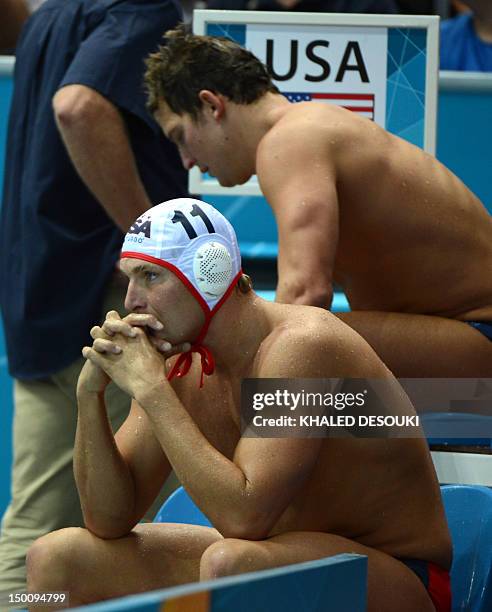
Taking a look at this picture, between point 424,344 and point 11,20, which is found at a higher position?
point 11,20

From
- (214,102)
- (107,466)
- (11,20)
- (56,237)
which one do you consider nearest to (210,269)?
(107,466)

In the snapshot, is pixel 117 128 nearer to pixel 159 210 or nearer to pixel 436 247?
pixel 436 247

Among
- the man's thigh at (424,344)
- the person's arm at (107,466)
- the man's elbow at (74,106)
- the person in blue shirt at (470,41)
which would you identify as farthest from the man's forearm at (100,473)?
the person in blue shirt at (470,41)

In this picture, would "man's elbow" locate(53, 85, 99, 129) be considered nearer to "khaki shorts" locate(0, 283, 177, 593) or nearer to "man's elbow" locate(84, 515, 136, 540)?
"khaki shorts" locate(0, 283, 177, 593)

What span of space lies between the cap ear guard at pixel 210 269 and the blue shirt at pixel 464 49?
3216 mm

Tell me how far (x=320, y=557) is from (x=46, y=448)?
2.12 m

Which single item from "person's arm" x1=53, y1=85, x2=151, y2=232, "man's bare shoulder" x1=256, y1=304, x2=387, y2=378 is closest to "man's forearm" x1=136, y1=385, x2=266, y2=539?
"man's bare shoulder" x1=256, y1=304, x2=387, y2=378

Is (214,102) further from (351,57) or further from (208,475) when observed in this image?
(208,475)

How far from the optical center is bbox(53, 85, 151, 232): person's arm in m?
4.46

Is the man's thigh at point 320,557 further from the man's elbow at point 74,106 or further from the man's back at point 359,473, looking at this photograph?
the man's elbow at point 74,106

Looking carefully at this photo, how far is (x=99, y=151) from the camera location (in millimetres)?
4473

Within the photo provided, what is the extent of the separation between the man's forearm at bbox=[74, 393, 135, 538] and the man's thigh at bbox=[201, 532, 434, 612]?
39 centimetres

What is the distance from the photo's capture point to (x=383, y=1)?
565 cm

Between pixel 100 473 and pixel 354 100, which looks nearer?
pixel 100 473
